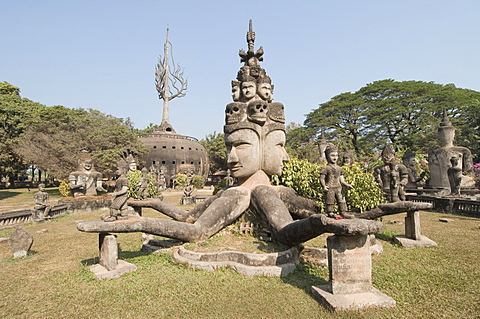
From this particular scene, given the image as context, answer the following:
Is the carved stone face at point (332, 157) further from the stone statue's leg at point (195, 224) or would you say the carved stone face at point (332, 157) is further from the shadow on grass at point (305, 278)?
the stone statue's leg at point (195, 224)

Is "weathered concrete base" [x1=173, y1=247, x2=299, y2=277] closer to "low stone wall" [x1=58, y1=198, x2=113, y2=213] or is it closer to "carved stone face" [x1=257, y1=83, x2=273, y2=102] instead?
"carved stone face" [x1=257, y1=83, x2=273, y2=102]

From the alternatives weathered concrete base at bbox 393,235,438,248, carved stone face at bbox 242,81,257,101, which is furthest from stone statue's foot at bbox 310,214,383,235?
carved stone face at bbox 242,81,257,101

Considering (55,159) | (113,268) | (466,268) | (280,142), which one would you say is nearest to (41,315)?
(113,268)

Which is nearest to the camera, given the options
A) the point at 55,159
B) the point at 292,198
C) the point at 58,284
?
the point at 58,284

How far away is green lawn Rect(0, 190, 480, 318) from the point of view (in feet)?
13.2

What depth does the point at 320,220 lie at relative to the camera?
14.6 ft

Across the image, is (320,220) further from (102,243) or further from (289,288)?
(102,243)

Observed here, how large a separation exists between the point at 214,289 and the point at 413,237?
233 inches

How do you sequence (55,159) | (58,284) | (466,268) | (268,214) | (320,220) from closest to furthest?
(320,220)
(58,284)
(466,268)
(268,214)
(55,159)

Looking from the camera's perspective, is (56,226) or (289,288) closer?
(289,288)

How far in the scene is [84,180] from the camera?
A: 16953 mm

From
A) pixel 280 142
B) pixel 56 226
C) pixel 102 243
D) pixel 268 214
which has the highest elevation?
pixel 280 142

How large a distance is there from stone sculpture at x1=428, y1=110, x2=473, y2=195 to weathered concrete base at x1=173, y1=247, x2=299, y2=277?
1318 centimetres

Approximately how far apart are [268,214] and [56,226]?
983cm
